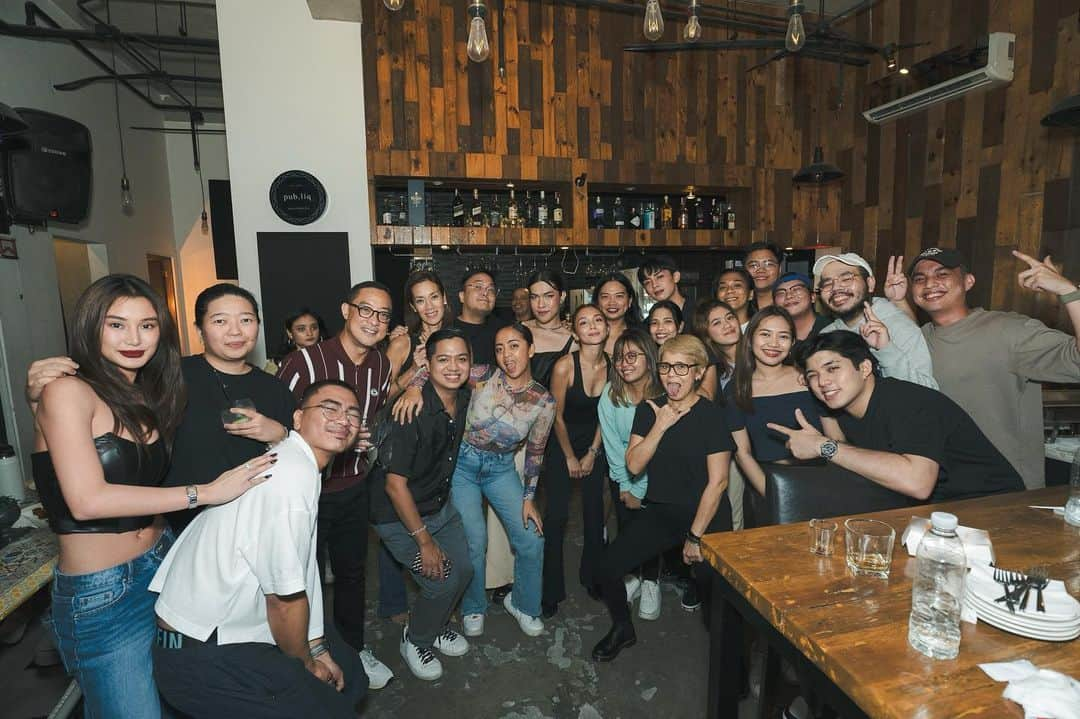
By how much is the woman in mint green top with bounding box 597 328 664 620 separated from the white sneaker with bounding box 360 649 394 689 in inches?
50.0

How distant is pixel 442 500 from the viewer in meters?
2.48

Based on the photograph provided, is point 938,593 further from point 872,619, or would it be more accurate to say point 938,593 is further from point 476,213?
point 476,213

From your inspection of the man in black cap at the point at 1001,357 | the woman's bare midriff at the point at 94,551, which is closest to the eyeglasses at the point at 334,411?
the woman's bare midriff at the point at 94,551

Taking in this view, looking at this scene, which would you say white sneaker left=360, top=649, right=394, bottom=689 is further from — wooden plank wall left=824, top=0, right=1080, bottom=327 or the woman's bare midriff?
wooden plank wall left=824, top=0, right=1080, bottom=327

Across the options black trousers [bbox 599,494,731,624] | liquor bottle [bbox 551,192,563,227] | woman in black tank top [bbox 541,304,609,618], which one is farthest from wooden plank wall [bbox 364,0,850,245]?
black trousers [bbox 599,494,731,624]

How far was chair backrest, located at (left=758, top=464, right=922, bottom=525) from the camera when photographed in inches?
74.9

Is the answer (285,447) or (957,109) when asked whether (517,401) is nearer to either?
(285,447)

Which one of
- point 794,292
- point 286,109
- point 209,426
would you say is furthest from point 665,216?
point 209,426

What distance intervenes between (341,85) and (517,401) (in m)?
3.54

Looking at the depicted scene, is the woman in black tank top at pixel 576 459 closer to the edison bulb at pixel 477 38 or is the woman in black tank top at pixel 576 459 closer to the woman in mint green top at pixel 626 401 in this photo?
the woman in mint green top at pixel 626 401

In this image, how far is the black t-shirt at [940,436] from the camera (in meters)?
1.92

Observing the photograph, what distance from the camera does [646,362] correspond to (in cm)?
266

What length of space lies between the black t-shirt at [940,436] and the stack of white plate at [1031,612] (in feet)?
2.23

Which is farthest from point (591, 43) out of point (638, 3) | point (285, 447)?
point (285, 447)
